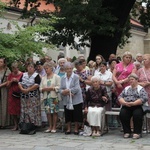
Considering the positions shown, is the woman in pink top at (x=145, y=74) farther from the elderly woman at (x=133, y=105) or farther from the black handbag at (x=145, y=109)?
the black handbag at (x=145, y=109)

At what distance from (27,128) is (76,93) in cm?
151

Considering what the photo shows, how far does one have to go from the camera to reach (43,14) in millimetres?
17875

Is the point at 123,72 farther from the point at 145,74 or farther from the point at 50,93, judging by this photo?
the point at 50,93

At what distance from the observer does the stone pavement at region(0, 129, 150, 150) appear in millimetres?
8422

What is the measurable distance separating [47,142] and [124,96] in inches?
84.5

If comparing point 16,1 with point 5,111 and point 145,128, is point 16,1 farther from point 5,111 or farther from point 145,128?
point 145,128

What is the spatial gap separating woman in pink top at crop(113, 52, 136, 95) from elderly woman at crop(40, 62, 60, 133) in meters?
1.48

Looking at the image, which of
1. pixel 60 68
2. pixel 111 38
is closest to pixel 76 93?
pixel 60 68

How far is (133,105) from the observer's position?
9.50 metres

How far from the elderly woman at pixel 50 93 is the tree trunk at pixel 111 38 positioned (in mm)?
7613

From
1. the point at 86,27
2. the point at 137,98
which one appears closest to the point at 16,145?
the point at 137,98

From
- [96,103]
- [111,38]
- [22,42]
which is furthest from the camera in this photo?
[111,38]

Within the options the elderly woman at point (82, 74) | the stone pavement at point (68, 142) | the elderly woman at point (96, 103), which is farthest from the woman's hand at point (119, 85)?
the stone pavement at point (68, 142)

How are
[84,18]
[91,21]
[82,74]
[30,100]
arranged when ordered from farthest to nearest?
[91,21] < [84,18] < [82,74] < [30,100]
